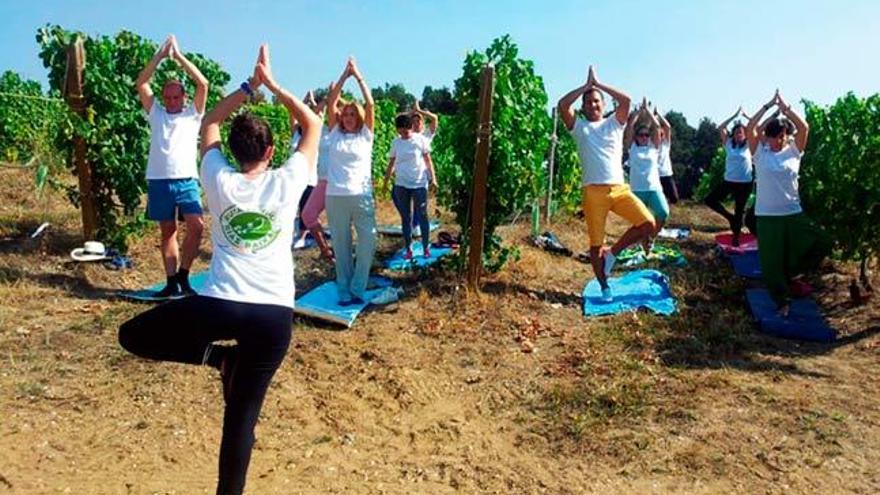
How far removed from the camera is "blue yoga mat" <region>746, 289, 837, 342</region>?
18.8 feet

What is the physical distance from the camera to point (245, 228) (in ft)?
9.06

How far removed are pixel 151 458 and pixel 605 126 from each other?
4.55 m

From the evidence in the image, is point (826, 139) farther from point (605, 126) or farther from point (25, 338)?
point (25, 338)

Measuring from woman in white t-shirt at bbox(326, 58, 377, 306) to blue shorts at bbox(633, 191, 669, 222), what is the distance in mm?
3464

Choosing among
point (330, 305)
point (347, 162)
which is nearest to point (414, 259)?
point (330, 305)

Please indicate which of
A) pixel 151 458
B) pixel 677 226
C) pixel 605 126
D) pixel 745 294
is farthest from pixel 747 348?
pixel 677 226

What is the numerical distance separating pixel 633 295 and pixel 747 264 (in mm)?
2168

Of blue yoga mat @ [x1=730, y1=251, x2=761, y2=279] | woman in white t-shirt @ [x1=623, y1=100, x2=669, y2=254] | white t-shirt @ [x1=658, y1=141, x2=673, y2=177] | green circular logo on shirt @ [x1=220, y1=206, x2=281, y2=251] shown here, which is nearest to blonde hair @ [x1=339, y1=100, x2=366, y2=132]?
green circular logo on shirt @ [x1=220, y1=206, x2=281, y2=251]

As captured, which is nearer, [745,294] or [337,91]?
[337,91]

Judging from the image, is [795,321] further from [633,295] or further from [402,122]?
[402,122]

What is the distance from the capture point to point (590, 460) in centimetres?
375

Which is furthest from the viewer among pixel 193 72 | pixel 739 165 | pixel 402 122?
pixel 739 165

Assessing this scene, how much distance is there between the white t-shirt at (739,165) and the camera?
9.26 m

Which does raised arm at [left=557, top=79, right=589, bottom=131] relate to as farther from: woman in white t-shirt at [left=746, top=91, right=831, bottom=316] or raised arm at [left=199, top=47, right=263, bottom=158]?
raised arm at [left=199, top=47, right=263, bottom=158]
